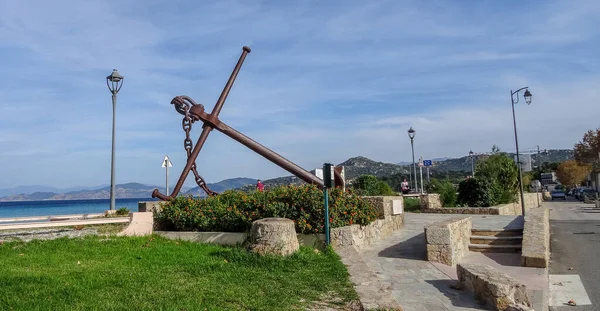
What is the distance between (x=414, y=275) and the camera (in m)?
7.66

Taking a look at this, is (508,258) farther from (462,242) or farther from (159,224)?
(159,224)

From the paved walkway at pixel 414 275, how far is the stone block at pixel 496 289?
154mm

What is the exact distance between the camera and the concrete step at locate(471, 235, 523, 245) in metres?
11.1

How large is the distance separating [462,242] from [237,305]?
22.3 ft

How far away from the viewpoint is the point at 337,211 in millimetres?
10141

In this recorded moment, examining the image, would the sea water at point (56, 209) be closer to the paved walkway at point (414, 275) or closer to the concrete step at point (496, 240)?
the paved walkway at point (414, 275)

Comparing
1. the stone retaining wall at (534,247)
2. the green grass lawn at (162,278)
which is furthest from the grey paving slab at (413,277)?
the stone retaining wall at (534,247)

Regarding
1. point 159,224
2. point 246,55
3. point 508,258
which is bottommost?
point 508,258

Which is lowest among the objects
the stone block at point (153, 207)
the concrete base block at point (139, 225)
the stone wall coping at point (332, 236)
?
the stone wall coping at point (332, 236)

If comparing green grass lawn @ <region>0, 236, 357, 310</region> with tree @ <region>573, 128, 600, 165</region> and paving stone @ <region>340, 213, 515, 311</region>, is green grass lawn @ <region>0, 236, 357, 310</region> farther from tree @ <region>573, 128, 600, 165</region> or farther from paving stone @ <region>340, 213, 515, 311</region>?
tree @ <region>573, 128, 600, 165</region>

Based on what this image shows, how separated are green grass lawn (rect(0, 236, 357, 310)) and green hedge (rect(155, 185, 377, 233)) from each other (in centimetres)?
124

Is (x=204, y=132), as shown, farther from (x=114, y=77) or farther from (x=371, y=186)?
(x=371, y=186)

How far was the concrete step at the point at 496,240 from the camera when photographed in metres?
11.1

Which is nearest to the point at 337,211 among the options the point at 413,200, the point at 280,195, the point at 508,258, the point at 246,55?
the point at 280,195
